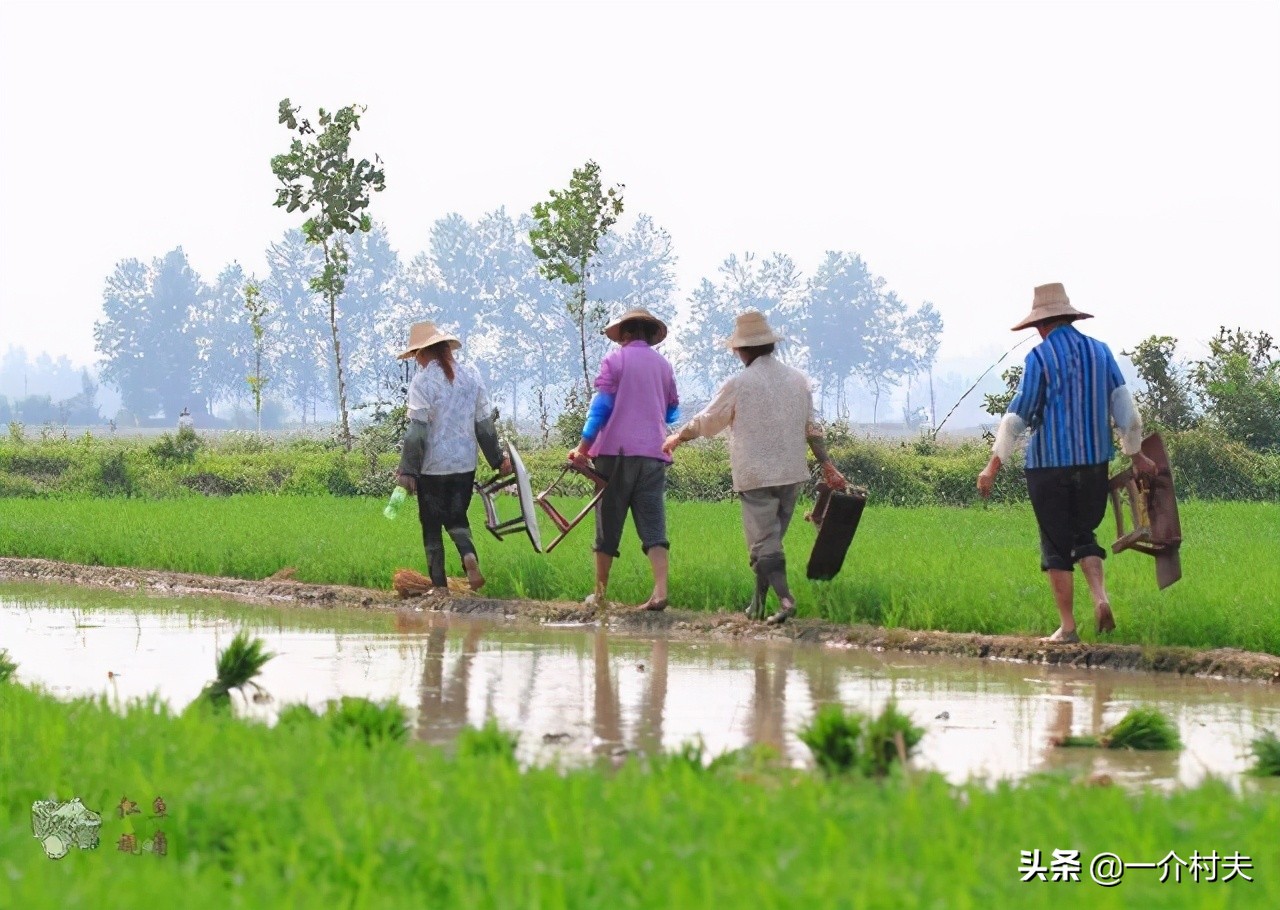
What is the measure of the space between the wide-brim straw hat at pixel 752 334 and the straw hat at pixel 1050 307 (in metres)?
1.69

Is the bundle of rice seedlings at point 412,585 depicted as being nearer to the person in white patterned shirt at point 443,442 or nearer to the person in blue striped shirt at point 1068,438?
the person in white patterned shirt at point 443,442

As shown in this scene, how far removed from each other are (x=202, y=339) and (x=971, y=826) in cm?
13456

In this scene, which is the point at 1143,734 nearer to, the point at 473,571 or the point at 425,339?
the point at 473,571

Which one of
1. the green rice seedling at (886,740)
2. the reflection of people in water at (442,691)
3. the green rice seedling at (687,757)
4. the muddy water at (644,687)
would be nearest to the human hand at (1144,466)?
the muddy water at (644,687)

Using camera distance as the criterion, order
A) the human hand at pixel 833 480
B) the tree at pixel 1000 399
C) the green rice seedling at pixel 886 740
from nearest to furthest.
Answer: the green rice seedling at pixel 886 740 → the human hand at pixel 833 480 → the tree at pixel 1000 399

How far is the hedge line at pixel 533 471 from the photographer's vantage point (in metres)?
29.2

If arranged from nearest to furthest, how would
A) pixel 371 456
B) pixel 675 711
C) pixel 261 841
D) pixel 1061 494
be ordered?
pixel 261 841 → pixel 675 711 → pixel 1061 494 → pixel 371 456

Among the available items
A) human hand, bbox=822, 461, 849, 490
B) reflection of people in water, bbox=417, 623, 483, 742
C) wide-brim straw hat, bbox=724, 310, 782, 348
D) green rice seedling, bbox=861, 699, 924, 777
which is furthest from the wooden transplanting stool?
green rice seedling, bbox=861, 699, 924, 777

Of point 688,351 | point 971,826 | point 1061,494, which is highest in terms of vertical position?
point 688,351

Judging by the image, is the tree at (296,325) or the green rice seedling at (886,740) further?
the tree at (296,325)

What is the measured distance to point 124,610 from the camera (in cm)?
1317

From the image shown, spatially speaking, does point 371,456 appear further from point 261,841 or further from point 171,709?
point 261,841

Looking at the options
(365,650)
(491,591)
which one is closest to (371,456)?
(491,591)

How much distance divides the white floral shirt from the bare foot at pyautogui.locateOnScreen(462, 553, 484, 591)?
2.08ft
